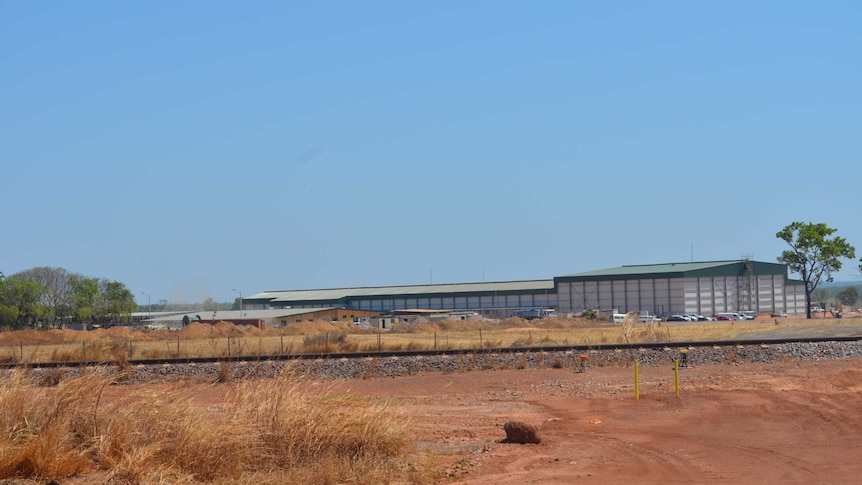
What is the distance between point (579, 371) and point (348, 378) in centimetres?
893

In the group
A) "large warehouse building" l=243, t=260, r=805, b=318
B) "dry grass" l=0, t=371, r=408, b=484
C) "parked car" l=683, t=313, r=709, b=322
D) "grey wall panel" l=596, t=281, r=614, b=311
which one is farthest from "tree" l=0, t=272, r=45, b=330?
"dry grass" l=0, t=371, r=408, b=484

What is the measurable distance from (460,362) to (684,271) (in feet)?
247


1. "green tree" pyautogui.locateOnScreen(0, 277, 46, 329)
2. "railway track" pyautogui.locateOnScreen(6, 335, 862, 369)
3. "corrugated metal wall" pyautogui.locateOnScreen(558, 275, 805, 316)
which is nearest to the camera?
"railway track" pyautogui.locateOnScreen(6, 335, 862, 369)

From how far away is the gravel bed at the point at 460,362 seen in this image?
3497 cm

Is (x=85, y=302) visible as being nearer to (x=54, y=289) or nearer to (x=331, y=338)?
(x=54, y=289)

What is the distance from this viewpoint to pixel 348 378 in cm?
3528

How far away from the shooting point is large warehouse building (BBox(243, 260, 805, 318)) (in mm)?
108750

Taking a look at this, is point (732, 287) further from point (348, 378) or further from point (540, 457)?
point (540, 457)

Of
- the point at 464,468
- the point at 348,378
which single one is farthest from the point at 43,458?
the point at 348,378

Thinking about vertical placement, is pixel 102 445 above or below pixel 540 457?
above

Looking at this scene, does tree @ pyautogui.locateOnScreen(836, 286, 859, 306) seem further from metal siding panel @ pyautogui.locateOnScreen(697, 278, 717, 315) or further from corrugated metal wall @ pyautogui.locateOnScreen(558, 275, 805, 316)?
metal siding panel @ pyautogui.locateOnScreen(697, 278, 717, 315)

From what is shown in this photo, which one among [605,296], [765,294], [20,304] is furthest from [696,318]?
[20,304]

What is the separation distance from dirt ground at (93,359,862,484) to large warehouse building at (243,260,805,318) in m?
74.0

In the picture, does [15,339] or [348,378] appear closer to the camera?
[348,378]
